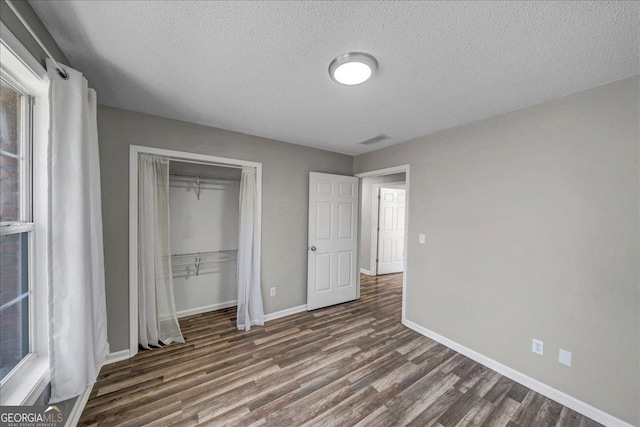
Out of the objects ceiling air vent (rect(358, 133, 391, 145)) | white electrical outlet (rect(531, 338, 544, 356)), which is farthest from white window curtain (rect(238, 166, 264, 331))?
white electrical outlet (rect(531, 338, 544, 356))

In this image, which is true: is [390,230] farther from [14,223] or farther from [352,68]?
[14,223]

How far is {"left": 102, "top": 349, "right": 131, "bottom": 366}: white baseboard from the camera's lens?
218 cm

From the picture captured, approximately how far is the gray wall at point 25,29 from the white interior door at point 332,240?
100 inches

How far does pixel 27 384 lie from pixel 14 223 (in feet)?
2.68

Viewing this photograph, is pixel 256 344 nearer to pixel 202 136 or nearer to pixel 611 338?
pixel 202 136

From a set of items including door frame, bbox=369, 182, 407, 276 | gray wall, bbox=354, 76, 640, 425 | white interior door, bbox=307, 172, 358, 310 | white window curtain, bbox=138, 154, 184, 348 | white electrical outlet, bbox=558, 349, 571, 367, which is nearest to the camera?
gray wall, bbox=354, 76, 640, 425

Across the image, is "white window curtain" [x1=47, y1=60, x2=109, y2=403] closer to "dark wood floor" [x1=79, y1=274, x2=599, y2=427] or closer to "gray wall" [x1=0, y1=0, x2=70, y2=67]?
"gray wall" [x1=0, y1=0, x2=70, y2=67]

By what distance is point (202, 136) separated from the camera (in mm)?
2650

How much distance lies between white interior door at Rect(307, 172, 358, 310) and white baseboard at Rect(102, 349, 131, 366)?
81.3 inches

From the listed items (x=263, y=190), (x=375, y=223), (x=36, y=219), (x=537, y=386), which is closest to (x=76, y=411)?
(x=36, y=219)

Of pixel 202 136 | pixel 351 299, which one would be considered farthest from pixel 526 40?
pixel 351 299

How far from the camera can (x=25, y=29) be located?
107cm

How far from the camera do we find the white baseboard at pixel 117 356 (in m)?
2.18

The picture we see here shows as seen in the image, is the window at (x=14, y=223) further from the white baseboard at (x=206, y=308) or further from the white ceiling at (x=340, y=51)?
the white baseboard at (x=206, y=308)
